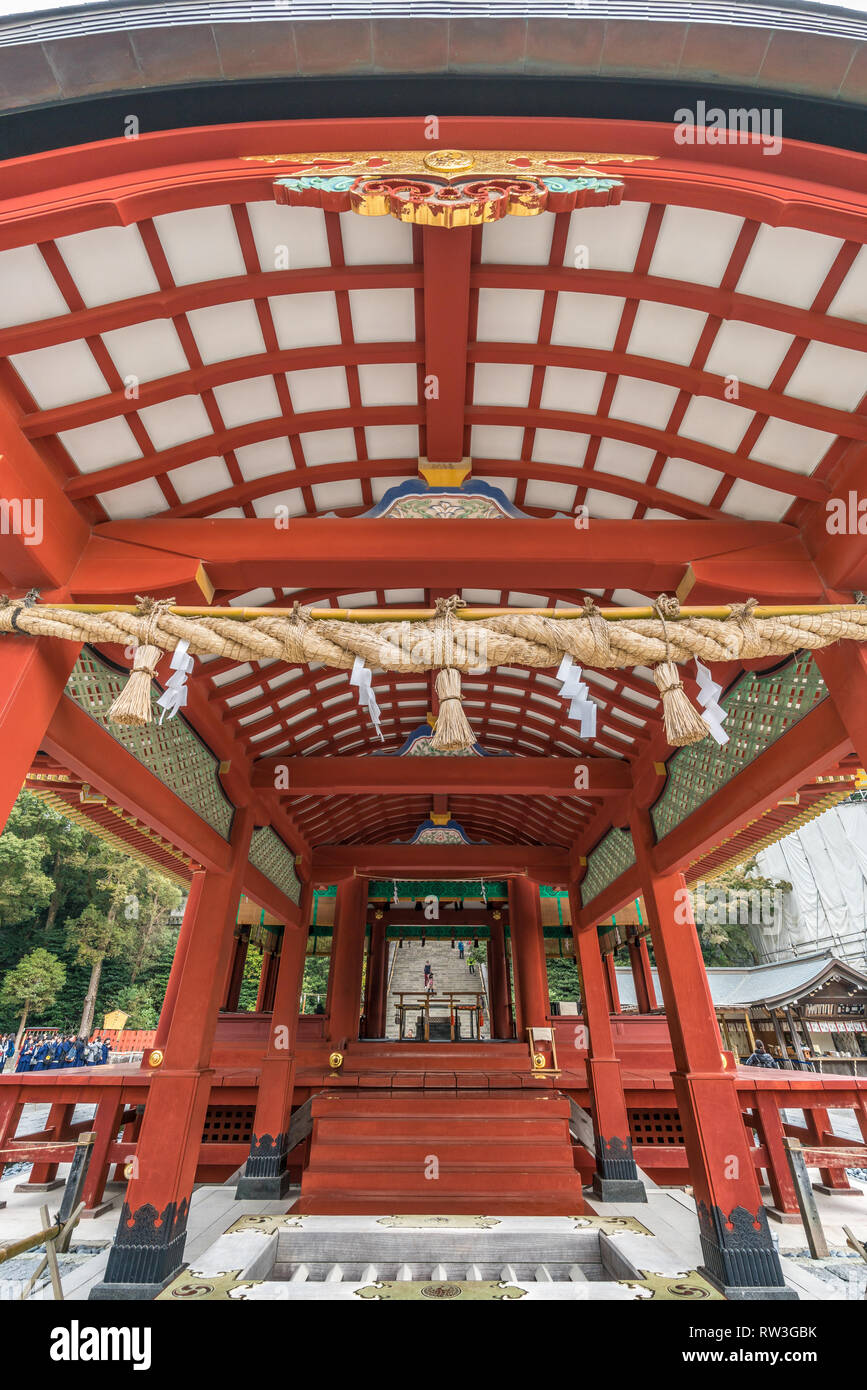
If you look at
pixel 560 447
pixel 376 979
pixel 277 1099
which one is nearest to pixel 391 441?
pixel 560 447

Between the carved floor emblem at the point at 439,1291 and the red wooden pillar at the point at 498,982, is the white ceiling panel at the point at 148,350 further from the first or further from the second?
the red wooden pillar at the point at 498,982

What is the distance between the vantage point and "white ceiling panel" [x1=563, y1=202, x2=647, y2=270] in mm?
2936

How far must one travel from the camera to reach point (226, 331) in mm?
3377

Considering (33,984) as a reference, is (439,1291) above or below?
below

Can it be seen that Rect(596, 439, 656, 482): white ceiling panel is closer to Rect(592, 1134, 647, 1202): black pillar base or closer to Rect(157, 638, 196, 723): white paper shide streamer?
Rect(157, 638, 196, 723): white paper shide streamer

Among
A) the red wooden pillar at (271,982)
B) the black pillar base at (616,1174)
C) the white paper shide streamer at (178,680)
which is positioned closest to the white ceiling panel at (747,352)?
the white paper shide streamer at (178,680)

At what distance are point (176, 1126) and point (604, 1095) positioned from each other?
224 inches

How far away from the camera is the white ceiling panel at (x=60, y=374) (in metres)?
3.14

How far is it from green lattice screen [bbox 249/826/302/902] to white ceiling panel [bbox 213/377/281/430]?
4.83 m

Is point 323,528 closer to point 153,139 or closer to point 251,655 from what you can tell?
point 251,655

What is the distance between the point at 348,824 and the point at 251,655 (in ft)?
25.8

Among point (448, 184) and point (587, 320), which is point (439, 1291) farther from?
point (448, 184)

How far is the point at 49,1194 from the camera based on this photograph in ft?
25.8

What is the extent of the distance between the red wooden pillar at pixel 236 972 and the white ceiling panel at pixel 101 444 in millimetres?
10935
